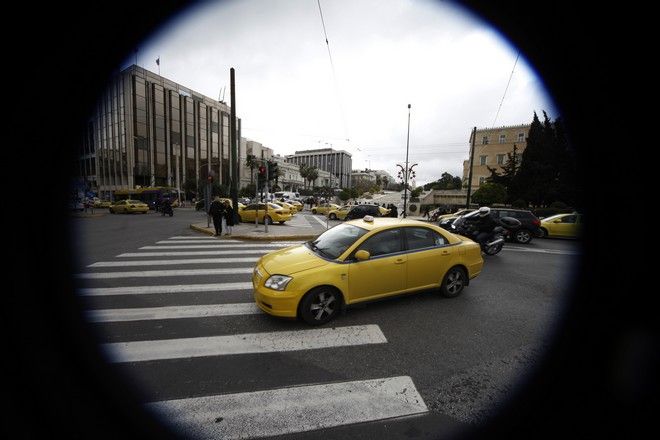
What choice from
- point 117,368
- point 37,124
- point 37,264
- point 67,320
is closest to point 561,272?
point 117,368

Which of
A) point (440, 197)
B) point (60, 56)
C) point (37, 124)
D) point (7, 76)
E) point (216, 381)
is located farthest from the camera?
point (440, 197)

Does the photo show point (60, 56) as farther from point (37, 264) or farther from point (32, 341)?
point (37, 264)

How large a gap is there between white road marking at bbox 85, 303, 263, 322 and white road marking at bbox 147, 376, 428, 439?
1860mm

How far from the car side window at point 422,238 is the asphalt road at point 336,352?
1006 mm

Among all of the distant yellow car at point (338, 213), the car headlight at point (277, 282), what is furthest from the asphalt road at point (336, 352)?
the distant yellow car at point (338, 213)

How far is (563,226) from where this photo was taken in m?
13.3

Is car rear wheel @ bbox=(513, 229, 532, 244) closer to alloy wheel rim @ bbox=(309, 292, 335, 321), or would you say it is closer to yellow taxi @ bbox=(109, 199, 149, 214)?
alloy wheel rim @ bbox=(309, 292, 335, 321)

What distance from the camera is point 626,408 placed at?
2.53 meters

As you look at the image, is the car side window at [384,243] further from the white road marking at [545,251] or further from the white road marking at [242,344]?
the white road marking at [545,251]

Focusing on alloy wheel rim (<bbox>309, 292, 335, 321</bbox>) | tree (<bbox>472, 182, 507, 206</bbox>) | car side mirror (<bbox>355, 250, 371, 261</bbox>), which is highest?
tree (<bbox>472, 182, 507, 206</bbox>)

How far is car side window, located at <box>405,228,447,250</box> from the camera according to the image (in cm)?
466

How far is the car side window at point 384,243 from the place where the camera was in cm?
432

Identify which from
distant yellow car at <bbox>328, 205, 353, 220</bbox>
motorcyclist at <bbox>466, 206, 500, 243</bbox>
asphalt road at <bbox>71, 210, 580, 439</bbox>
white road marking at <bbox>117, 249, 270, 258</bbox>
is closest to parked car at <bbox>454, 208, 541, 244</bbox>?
motorcyclist at <bbox>466, 206, 500, 243</bbox>

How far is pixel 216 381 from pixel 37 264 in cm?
752
